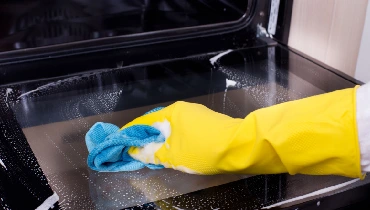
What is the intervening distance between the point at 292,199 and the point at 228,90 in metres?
0.53

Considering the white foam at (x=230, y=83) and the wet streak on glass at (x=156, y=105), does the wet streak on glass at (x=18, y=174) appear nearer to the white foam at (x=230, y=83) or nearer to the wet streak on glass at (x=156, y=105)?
the wet streak on glass at (x=156, y=105)

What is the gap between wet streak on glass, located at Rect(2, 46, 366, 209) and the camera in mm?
856

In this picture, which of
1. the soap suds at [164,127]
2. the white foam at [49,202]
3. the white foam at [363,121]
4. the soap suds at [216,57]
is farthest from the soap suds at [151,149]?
the soap suds at [216,57]

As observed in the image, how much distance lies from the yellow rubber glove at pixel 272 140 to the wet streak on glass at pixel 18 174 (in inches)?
8.7

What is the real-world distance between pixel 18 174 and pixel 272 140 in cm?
48

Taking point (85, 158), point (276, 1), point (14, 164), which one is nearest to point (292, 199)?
point (85, 158)

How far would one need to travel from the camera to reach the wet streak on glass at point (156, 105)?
2.81ft

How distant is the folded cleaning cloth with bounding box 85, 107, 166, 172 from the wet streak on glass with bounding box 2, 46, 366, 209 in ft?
0.06

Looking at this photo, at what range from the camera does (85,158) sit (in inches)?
38.6

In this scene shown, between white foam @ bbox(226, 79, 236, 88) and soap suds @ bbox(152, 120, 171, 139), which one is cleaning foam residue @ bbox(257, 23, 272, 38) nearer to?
white foam @ bbox(226, 79, 236, 88)

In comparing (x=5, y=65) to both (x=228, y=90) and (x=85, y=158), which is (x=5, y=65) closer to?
(x=85, y=158)

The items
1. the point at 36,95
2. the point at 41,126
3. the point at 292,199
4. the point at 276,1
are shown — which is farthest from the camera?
the point at 276,1

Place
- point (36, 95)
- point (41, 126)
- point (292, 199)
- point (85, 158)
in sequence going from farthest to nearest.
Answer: point (36, 95) → point (41, 126) → point (85, 158) → point (292, 199)

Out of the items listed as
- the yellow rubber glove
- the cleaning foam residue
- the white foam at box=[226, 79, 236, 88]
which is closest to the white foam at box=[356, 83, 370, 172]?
the yellow rubber glove
